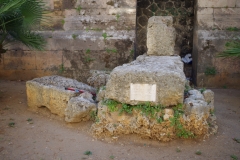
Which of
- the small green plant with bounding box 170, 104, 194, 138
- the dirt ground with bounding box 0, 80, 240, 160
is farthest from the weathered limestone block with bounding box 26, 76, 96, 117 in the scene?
the small green plant with bounding box 170, 104, 194, 138

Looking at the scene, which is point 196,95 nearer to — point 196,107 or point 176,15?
point 196,107

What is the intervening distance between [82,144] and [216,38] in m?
4.79

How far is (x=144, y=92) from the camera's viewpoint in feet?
12.6

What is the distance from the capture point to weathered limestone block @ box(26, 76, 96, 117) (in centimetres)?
468

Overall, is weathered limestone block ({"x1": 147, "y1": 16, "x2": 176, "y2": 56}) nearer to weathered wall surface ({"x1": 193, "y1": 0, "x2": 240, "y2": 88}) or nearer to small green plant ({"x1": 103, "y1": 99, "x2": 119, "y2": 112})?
small green plant ({"x1": 103, "y1": 99, "x2": 119, "y2": 112})

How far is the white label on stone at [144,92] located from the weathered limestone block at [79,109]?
848mm

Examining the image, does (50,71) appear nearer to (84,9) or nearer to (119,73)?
(84,9)

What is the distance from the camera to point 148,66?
4.10 meters

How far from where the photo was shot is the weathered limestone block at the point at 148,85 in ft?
12.3

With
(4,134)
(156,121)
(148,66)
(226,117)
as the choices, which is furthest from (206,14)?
(4,134)

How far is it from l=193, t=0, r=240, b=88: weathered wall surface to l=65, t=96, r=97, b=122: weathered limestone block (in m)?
3.85

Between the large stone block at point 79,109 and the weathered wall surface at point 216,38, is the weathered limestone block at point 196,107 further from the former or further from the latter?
the weathered wall surface at point 216,38

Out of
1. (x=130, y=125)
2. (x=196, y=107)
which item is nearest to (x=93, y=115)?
(x=130, y=125)

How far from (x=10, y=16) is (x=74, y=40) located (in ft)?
8.24
